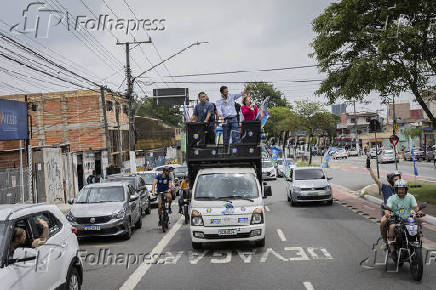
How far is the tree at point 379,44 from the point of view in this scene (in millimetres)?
16062

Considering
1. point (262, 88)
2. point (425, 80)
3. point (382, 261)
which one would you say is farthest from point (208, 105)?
point (262, 88)

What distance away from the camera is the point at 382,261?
9.04 metres

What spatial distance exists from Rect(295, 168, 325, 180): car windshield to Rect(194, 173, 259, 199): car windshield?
9167 mm

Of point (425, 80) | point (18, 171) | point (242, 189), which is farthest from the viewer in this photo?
point (18, 171)

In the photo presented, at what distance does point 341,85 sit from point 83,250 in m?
12.4

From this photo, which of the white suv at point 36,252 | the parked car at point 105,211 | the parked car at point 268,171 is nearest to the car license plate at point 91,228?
the parked car at point 105,211

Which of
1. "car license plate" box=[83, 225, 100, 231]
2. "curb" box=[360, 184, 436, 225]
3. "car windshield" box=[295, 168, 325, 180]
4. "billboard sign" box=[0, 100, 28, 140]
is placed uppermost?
"billboard sign" box=[0, 100, 28, 140]

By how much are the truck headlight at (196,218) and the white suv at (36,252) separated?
3.94m

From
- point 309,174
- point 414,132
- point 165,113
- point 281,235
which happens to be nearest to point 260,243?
point 281,235

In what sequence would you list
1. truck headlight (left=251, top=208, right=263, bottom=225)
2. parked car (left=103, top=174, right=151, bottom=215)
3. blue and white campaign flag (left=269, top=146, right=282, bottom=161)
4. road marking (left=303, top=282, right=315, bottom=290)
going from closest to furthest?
road marking (left=303, top=282, right=315, bottom=290), truck headlight (left=251, top=208, right=263, bottom=225), parked car (left=103, top=174, right=151, bottom=215), blue and white campaign flag (left=269, top=146, right=282, bottom=161)

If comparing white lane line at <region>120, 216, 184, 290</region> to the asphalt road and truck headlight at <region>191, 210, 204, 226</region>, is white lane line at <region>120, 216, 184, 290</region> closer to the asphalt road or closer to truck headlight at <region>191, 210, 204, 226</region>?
the asphalt road

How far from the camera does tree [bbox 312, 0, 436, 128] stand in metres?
16.1

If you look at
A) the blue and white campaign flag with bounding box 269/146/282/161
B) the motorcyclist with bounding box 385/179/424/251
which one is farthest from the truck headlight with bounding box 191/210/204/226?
the blue and white campaign flag with bounding box 269/146/282/161

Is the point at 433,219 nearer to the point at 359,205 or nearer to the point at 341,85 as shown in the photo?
the point at 359,205
